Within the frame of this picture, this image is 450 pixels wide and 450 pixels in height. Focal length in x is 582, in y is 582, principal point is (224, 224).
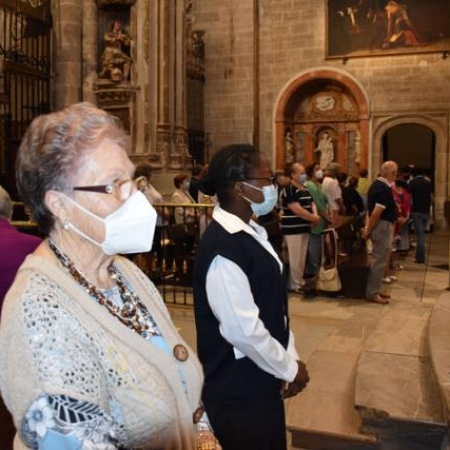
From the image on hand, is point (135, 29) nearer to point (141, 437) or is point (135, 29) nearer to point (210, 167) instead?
point (210, 167)

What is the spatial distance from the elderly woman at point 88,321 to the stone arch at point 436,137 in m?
14.0

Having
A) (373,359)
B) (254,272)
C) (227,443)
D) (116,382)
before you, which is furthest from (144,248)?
(373,359)

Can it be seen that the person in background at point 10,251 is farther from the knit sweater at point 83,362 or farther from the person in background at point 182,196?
the person in background at point 182,196

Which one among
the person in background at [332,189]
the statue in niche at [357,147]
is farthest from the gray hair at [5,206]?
the statue in niche at [357,147]

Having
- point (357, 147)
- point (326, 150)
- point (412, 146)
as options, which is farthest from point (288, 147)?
point (412, 146)

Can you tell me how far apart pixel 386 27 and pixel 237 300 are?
13.9 meters

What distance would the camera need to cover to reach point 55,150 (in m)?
1.39

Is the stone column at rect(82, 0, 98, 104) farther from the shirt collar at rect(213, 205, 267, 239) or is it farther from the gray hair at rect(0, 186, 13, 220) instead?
the shirt collar at rect(213, 205, 267, 239)

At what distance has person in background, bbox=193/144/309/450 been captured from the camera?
225 centimetres

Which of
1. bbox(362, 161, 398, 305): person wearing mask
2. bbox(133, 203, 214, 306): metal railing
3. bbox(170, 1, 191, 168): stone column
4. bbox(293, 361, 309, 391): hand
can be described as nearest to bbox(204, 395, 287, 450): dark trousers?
bbox(293, 361, 309, 391): hand

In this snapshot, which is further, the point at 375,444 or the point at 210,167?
the point at 375,444

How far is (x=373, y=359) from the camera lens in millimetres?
3875

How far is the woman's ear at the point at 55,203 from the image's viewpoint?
4.68ft

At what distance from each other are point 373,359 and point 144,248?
8.87ft
